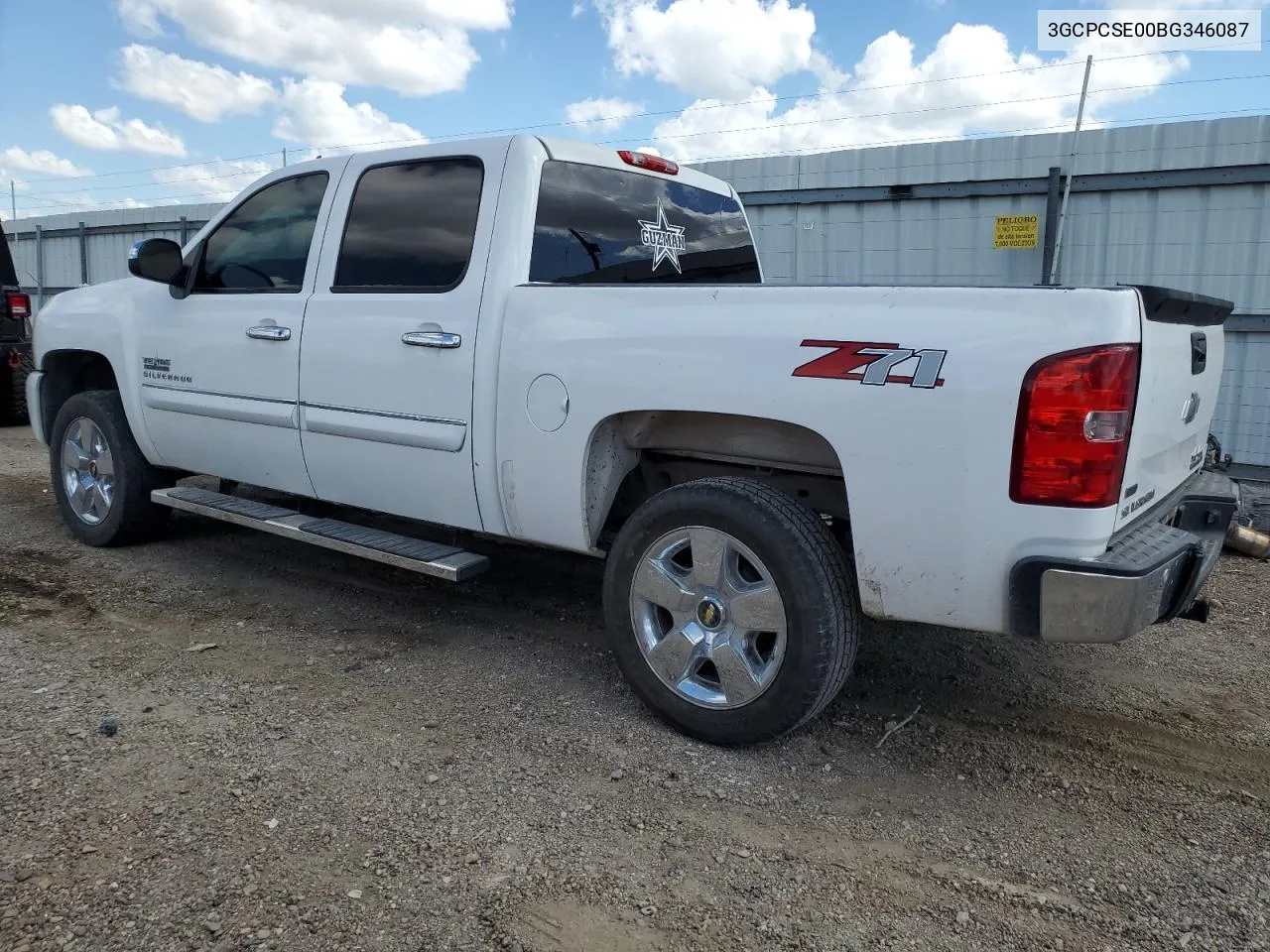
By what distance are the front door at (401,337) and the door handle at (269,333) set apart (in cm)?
14

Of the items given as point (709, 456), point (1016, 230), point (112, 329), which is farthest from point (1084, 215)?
point (112, 329)

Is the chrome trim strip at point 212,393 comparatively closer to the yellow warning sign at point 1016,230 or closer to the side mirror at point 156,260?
the side mirror at point 156,260

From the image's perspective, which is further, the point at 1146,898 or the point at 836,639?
the point at 836,639

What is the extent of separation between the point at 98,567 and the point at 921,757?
4.24 metres

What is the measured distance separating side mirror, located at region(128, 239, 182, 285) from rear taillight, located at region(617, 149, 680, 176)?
7.01ft

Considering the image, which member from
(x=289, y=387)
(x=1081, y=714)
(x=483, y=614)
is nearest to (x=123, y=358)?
(x=289, y=387)

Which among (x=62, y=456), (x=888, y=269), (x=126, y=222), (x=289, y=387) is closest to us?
(x=289, y=387)

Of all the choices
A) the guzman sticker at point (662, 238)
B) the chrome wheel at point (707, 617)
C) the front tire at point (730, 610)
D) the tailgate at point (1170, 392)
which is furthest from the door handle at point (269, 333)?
the tailgate at point (1170, 392)

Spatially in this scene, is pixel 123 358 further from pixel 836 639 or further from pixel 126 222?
pixel 126 222

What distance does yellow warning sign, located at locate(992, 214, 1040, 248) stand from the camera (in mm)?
7574

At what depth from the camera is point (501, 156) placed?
3.83m

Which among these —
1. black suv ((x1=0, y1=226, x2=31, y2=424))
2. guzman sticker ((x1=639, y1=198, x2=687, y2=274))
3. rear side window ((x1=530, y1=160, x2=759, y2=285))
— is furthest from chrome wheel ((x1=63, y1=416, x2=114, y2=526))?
black suv ((x1=0, y1=226, x2=31, y2=424))

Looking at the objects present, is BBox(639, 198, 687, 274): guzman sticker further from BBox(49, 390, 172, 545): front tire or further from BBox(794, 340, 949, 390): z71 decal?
BBox(49, 390, 172, 545): front tire

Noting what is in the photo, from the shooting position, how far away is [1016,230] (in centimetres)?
762
